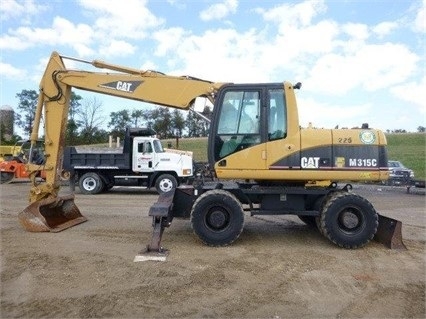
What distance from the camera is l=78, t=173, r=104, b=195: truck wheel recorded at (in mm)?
16750

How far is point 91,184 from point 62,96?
855 cm

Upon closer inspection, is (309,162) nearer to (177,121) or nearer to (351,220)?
(351,220)

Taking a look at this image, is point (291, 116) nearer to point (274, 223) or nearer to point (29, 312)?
point (274, 223)

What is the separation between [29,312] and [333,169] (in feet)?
17.7

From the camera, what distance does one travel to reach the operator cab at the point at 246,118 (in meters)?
7.41

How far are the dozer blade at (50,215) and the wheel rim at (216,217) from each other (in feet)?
10.8

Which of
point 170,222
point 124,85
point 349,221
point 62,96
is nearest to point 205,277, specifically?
point 170,222

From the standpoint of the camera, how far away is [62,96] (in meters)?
8.84

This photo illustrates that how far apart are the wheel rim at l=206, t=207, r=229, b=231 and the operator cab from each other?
0.94 meters

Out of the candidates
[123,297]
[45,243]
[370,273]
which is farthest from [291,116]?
[45,243]

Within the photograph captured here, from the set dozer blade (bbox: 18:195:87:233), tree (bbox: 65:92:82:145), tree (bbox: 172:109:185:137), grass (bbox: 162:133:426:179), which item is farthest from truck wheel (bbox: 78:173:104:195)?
tree (bbox: 172:109:185:137)

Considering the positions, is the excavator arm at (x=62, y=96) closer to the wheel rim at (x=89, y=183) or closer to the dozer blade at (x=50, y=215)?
the dozer blade at (x=50, y=215)

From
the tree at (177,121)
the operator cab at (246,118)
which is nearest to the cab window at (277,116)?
the operator cab at (246,118)

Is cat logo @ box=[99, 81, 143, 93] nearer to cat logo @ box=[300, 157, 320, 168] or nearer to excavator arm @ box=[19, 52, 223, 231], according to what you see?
excavator arm @ box=[19, 52, 223, 231]
